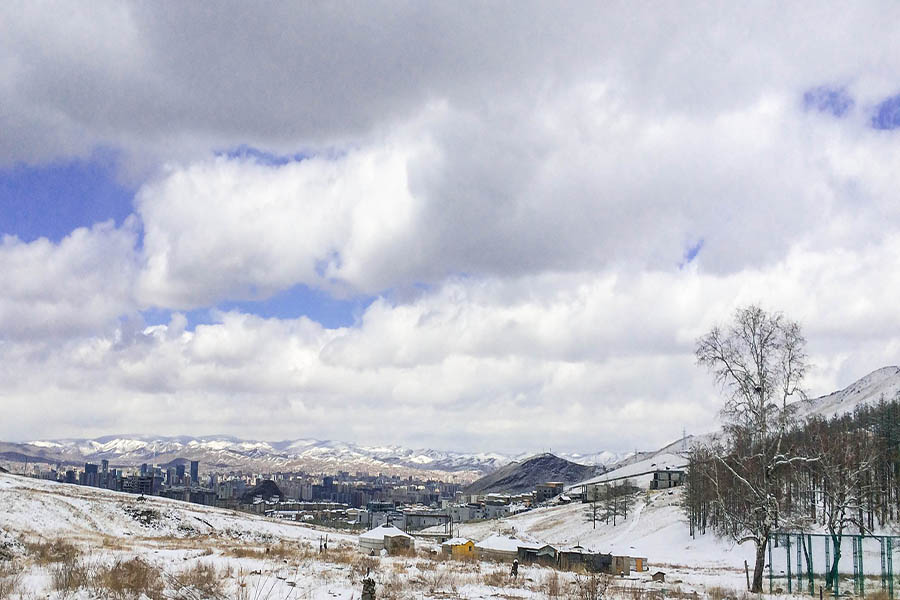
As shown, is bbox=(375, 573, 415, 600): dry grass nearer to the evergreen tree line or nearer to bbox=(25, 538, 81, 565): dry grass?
bbox=(25, 538, 81, 565): dry grass

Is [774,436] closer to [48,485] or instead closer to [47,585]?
[47,585]

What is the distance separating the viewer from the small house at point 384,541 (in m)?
60.0

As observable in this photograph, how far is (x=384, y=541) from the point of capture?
61.4 meters

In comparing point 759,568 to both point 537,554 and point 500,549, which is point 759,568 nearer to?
point 537,554

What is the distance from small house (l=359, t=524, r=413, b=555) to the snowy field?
8769 mm

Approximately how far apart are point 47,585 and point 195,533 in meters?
52.5

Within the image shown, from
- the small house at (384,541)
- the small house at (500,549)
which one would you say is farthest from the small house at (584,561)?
the small house at (384,541)

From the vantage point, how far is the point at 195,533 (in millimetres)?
69375

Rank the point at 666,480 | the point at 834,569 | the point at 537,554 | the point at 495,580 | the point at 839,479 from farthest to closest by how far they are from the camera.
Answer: the point at 666,480
the point at 537,554
the point at 839,479
the point at 834,569
the point at 495,580

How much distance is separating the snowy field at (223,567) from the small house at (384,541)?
8769mm

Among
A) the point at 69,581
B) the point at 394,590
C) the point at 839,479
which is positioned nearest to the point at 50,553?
the point at 69,581

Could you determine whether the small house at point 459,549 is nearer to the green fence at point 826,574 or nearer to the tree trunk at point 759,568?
the green fence at point 826,574

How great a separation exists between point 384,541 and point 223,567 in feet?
110

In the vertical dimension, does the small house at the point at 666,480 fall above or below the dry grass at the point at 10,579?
below
